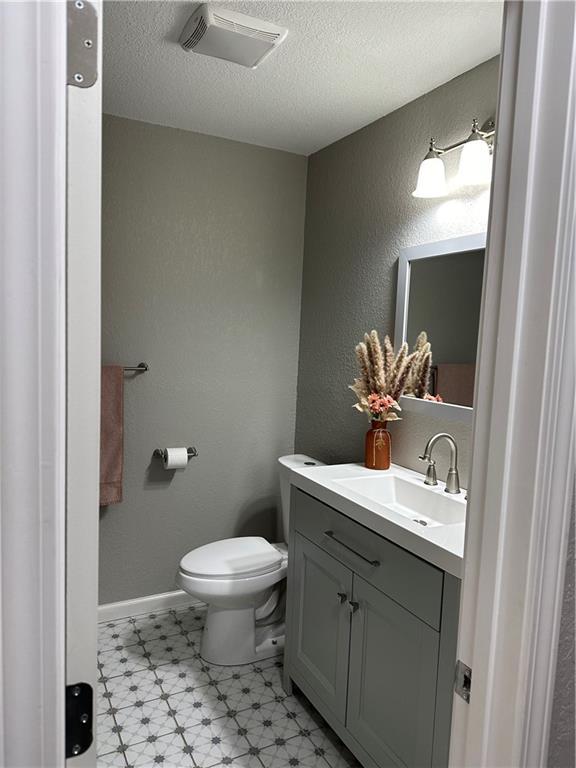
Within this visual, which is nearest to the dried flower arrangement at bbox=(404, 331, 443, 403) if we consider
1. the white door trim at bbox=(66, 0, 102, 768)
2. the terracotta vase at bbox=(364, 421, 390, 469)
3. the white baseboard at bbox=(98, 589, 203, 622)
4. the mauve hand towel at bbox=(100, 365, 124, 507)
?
the terracotta vase at bbox=(364, 421, 390, 469)

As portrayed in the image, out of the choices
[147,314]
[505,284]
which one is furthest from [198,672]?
[505,284]

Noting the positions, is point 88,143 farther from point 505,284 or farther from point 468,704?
point 468,704

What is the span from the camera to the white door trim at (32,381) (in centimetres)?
52

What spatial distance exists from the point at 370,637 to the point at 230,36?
6.33ft

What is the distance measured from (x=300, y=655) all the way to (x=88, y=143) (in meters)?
2.08

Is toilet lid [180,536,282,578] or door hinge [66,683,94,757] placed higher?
door hinge [66,683,94,757]

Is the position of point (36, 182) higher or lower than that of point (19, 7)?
lower

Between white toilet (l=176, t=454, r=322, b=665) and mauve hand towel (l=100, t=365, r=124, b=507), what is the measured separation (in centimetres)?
47

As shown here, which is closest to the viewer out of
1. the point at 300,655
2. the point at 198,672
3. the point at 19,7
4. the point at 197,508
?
the point at 19,7

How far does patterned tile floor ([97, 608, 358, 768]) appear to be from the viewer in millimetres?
1942

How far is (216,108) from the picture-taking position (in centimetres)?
246

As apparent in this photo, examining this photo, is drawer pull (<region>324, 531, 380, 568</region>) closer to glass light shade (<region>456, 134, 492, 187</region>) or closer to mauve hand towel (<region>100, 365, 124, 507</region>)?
mauve hand towel (<region>100, 365, 124, 507</region>)

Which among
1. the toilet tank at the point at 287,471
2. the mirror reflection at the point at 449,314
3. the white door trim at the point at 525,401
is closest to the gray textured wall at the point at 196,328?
the toilet tank at the point at 287,471

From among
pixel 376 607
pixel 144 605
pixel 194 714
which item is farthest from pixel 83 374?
pixel 144 605
